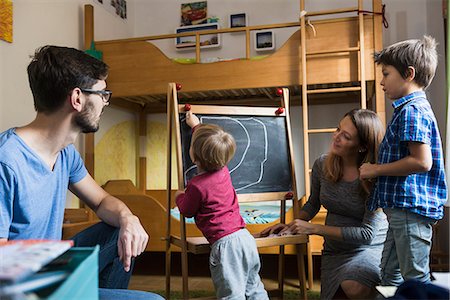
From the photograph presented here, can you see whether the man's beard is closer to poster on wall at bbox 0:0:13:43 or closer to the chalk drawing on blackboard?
the chalk drawing on blackboard

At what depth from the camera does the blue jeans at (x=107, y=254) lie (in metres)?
1.35

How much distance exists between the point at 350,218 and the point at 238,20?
2859 millimetres

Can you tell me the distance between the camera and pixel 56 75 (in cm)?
134

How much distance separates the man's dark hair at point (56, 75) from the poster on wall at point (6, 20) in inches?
59.0

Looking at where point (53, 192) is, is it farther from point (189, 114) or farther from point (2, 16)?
point (2, 16)

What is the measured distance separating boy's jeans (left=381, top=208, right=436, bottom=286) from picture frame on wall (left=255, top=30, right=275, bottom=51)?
109 inches

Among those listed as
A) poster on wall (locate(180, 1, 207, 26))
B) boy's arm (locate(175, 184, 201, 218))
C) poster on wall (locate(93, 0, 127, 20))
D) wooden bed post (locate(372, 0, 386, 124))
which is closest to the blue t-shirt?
boy's arm (locate(175, 184, 201, 218))

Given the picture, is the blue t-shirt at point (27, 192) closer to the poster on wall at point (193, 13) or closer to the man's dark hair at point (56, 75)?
the man's dark hair at point (56, 75)

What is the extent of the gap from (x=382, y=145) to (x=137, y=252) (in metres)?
1.06

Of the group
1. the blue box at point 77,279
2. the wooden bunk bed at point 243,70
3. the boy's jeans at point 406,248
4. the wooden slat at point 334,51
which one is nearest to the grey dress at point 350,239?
the boy's jeans at point 406,248

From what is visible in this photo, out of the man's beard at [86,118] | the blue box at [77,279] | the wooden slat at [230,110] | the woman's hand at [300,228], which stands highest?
the wooden slat at [230,110]

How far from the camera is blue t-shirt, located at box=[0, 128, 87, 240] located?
1177mm

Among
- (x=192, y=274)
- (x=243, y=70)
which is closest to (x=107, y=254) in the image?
(x=192, y=274)

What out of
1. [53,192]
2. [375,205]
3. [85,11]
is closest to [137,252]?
[53,192]
